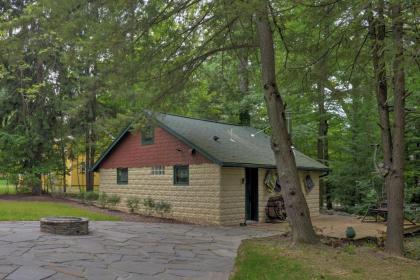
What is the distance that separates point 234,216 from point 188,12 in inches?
277

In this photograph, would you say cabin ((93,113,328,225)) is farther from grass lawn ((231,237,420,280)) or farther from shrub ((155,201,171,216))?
grass lawn ((231,237,420,280))

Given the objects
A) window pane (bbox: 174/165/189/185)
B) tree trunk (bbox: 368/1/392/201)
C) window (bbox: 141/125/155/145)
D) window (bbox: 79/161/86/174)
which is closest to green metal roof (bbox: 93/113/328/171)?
window (bbox: 141/125/155/145)

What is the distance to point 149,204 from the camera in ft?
51.5

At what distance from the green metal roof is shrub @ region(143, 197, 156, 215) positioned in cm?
250

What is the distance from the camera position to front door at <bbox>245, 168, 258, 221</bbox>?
1565 centimetres

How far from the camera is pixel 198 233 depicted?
38.7ft

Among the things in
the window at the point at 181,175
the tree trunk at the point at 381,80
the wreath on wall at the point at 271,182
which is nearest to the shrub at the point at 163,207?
the window at the point at 181,175

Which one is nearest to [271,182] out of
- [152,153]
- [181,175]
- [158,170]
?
[181,175]

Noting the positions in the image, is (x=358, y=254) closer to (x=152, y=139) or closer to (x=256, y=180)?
(x=256, y=180)

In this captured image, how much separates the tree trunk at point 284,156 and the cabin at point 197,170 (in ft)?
14.2

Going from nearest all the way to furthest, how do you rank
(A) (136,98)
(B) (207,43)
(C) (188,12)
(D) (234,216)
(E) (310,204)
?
1. (C) (188,12)
2. (B) (207,43)
3. (A) (136,98)
4. (D) (234,216)
5. (E) (310,204)

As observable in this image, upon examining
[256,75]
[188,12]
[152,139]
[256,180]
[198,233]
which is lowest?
[198,233]

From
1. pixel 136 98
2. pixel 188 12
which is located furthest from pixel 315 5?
pixel 136 98

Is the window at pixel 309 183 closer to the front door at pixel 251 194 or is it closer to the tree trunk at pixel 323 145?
the front door at pixel 251 194
